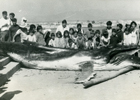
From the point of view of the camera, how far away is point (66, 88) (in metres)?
4.76

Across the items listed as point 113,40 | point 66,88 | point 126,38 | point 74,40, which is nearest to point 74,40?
point 74,40

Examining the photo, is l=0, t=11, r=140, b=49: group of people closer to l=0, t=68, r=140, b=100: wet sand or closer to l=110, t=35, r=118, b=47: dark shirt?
l=110, t=35, r=118, b=47: dark shirt

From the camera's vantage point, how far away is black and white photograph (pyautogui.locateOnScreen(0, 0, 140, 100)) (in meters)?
4.61

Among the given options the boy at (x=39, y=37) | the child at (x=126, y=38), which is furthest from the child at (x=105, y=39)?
the boy at (x=39, y=37)

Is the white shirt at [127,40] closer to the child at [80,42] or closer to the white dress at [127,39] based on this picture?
the white dress at [127,39]

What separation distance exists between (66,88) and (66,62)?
4.77 feet

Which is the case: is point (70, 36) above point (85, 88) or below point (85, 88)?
above

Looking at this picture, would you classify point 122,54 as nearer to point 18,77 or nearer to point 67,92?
point 67,92

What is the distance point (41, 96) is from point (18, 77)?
4.24 ft

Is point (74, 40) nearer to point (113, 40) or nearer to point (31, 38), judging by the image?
point (113, 40)

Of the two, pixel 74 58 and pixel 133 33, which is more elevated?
pixel 133 33

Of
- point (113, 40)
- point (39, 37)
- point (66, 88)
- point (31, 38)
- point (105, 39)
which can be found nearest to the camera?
point (66, 88)

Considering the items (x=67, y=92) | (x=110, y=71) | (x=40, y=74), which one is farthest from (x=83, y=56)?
(x=67, y=92)

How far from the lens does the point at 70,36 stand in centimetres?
731
